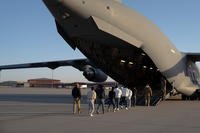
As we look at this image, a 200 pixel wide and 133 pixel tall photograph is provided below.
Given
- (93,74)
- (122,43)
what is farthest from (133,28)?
(93,74)

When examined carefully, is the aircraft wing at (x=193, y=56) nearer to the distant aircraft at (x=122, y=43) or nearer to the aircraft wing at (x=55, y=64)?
the distant aircraft at (x=122, y=43)

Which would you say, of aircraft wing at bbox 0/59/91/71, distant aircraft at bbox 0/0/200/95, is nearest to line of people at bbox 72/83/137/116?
distant aircraft at bbox 0/0/200/95

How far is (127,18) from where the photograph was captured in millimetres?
18688

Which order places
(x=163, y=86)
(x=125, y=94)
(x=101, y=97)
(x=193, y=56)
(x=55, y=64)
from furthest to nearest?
(x=55, y=64) < (x=193, y=56) < (x=163, y=86) < (x=125, y=94) < (x=101, y=97)

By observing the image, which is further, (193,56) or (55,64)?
(55,64)

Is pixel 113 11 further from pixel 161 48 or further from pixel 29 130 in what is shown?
pixel 29 130

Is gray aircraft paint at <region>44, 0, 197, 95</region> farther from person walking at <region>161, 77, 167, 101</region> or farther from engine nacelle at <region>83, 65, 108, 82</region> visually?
engine nacelle at <region>83, 65, 108, 82</region>

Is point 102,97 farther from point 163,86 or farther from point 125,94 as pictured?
point 163,86

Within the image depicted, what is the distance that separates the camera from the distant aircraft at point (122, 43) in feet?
57.0

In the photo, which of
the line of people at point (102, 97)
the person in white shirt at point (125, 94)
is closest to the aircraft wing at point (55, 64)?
the line of people at point (102, 97)

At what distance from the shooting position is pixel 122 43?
1945 centimetres

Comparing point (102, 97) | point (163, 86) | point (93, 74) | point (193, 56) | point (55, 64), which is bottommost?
point (102, 97)

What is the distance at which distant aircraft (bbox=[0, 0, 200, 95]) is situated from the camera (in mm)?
17375

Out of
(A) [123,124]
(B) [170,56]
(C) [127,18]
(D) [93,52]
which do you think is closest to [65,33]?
(D) [93,52]
